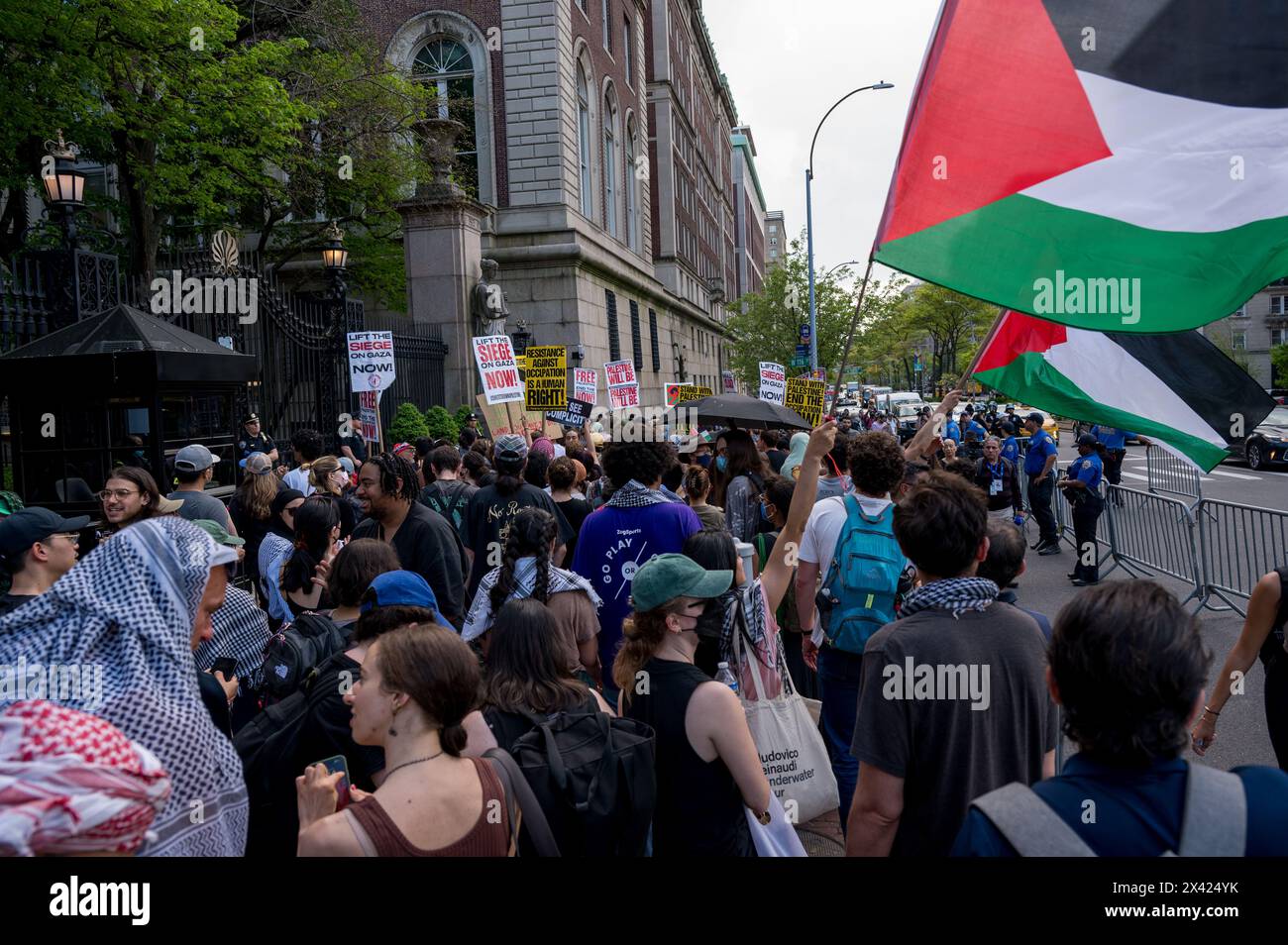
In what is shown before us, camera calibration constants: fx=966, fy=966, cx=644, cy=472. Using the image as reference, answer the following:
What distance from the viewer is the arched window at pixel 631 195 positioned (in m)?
34.7

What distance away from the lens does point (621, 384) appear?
15703 millimetres

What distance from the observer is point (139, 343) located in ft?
28.2

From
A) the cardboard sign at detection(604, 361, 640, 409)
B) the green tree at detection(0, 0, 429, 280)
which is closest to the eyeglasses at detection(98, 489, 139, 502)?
the cardboard sign at detection(604, 361, 640, 409)

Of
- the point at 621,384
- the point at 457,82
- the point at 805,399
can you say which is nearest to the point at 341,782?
the point at 805,399

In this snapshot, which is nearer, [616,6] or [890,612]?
[890,612]

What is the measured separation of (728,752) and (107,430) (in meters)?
8.15

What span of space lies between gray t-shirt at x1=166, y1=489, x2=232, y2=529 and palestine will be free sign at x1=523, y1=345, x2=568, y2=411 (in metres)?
6.59

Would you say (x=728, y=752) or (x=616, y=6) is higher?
(x=616, y=6)

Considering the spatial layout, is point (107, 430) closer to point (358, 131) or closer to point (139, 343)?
point (139, 343)

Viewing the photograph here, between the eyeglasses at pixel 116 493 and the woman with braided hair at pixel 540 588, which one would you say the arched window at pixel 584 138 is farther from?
the woman with braided hair at pixel 540 588

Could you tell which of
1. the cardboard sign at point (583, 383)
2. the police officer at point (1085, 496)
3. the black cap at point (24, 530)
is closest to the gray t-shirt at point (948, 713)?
the black cap at point (24, 530)

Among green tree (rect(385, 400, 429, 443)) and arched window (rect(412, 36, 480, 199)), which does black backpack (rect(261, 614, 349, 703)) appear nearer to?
green tree (rect(385, 400, 429, 443))

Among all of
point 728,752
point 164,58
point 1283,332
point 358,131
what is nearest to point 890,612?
point 728,752
